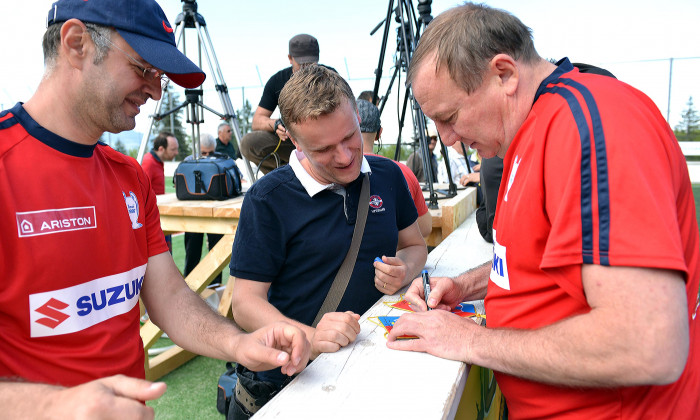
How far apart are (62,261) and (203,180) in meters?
2.76

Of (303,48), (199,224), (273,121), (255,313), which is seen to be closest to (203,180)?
(199,224)

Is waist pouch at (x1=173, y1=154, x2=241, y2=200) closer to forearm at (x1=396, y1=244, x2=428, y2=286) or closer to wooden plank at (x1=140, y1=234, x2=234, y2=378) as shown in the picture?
wooden plank at (x1=140, y1=234, x2=234, y2=378)

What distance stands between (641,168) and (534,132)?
0.25m

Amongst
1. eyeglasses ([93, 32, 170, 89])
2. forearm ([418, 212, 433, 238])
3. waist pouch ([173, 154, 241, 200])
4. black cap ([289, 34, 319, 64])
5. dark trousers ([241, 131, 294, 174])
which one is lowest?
forearm ([418, 212, 433, 238])

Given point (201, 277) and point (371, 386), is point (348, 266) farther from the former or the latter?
point (201, 277)

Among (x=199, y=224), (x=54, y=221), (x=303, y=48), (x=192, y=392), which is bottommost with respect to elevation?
(x=192, y=392)

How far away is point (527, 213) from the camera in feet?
3.39

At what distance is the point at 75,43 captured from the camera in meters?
1.26

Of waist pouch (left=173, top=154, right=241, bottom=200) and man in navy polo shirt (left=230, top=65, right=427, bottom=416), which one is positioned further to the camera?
waist pouch (left=173, top=154, right=241, bottom=200)

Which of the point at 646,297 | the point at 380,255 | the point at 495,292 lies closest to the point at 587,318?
the point at 646,297

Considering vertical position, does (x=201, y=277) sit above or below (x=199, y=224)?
below

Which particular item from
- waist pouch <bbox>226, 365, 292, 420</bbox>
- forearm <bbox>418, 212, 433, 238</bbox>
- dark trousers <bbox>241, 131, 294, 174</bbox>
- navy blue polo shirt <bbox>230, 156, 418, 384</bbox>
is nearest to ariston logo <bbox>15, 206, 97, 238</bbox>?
navy blue polo shirt <bbox>230, 156, 418, 384</bbox>

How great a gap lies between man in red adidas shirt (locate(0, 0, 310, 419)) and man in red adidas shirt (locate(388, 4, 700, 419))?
1.80 feet

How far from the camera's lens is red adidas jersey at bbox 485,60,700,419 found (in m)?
0.82
